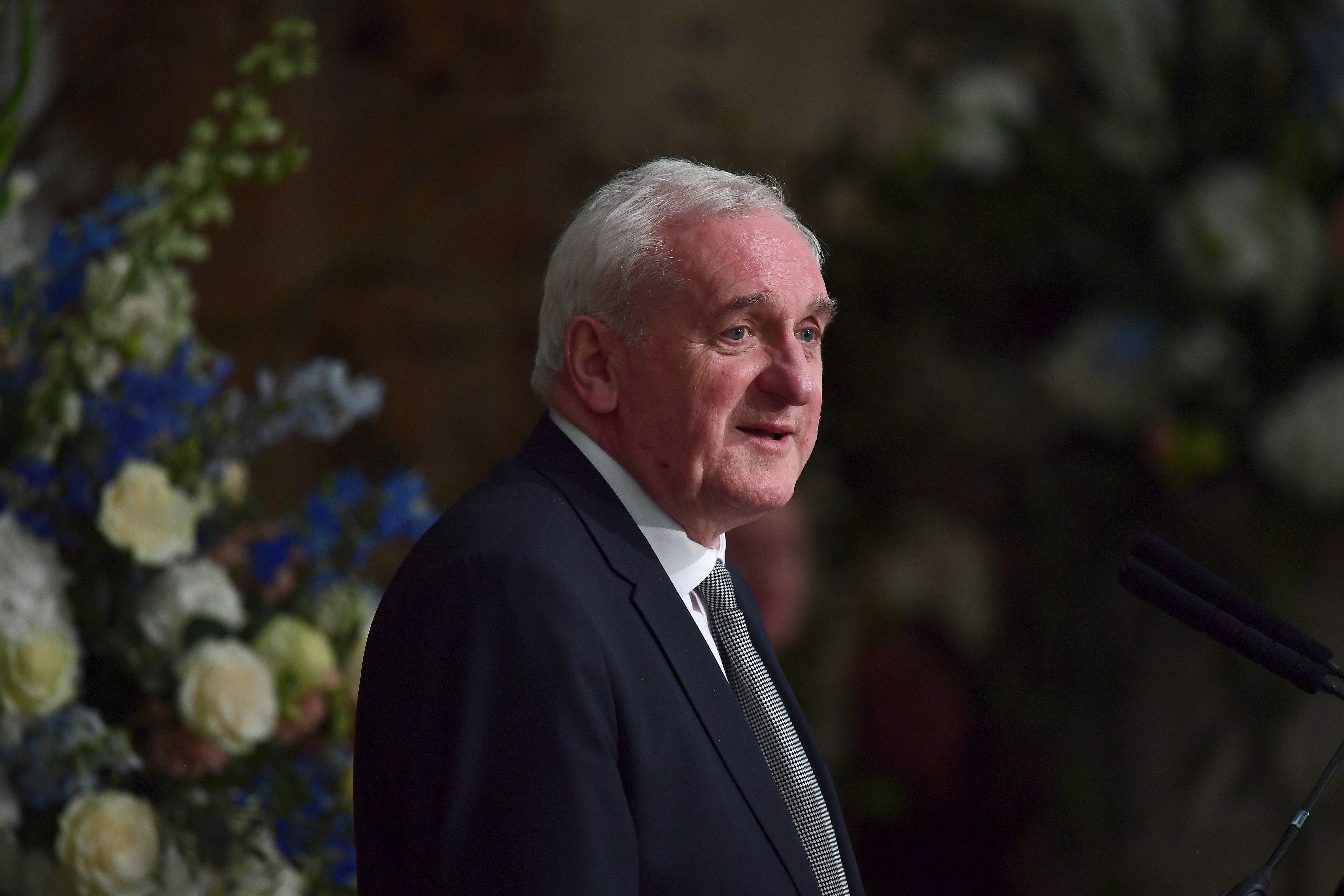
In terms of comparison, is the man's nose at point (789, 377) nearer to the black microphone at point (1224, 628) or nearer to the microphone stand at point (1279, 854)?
the black microphone at point (1224, 628)

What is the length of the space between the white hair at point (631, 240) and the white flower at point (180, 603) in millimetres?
503

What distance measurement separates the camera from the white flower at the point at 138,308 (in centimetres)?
162

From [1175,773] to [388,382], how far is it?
69.8 inches

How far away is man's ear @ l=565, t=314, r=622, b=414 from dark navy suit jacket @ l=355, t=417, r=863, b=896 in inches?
3.7

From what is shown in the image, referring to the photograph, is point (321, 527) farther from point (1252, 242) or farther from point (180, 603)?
point (1252, 242)

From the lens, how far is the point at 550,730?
1013 mm

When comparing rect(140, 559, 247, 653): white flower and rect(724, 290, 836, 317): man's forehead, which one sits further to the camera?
rect(140, 559, 247, 653): white flower

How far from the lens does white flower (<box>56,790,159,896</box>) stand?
4.79ft

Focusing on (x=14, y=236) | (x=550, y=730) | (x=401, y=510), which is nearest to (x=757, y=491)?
(x=550, y=730)

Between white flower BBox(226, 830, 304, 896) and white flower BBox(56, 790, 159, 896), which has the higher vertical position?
white flower BBox(56, 790, 159, 896)

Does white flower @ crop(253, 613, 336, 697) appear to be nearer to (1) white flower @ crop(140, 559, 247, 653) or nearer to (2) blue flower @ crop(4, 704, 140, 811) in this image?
(1) white flower @ crop(140, 559, 247, 653)

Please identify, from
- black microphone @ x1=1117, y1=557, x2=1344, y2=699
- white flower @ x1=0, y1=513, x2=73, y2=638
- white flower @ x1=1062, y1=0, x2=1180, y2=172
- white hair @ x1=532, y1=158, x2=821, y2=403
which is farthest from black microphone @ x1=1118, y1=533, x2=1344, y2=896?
white flower @ x1=1062, y1=0, x2=1180, y2=172

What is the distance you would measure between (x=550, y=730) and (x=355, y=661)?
717mm

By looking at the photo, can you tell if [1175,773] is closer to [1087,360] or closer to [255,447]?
[1087,360]
